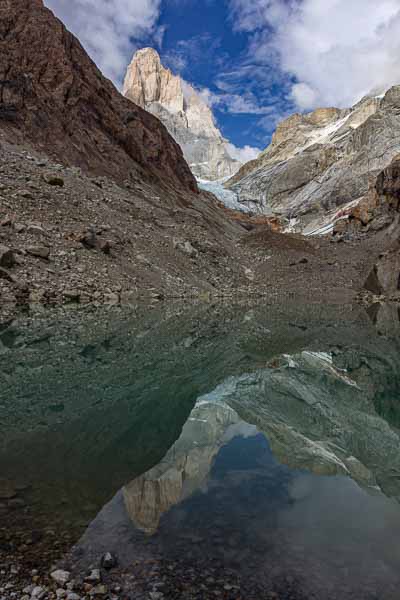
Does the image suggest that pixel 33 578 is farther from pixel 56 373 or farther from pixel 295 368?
pixel 295 368

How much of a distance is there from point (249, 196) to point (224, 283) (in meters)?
115

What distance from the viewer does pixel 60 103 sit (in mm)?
46656

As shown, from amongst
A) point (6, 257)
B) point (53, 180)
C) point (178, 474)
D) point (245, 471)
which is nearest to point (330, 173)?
point (53, 180)

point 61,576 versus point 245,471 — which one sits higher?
point 245,471

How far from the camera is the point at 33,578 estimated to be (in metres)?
3.27

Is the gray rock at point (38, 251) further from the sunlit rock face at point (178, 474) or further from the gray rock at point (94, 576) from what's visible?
the gray rock at point (94, 576)

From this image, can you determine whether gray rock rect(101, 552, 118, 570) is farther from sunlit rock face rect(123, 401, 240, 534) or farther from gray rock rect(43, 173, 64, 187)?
gray rock rect(43, 173, 64, 187)

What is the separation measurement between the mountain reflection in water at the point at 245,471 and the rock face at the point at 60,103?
38.2m

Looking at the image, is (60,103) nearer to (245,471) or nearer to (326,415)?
(326,415)

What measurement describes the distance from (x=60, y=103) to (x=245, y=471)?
166ft

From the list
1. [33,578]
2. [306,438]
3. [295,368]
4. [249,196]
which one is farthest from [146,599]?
[249,196]

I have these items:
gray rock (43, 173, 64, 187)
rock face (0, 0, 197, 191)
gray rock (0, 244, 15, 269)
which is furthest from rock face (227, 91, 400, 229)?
gray rock (0, 244, 15, 269)

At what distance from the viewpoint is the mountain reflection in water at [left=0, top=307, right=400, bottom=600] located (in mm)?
3533

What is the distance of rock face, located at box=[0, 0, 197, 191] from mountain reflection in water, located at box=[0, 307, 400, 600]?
38.2 metres
